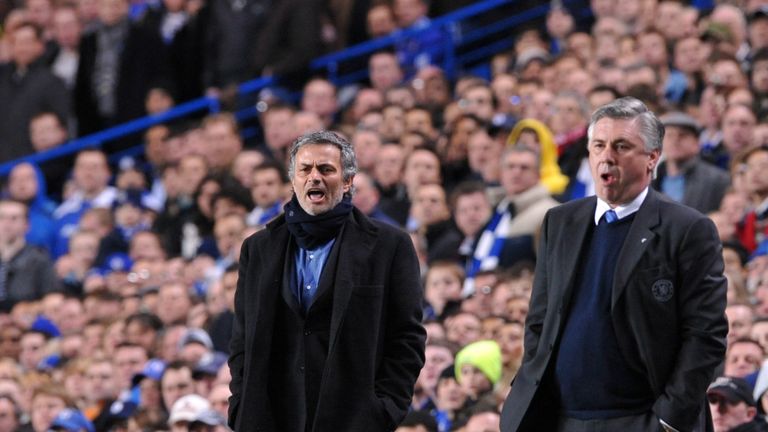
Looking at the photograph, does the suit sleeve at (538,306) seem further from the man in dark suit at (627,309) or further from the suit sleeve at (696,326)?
the suit sleeve at (696,326)

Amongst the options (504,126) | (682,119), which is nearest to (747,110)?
(682,119)

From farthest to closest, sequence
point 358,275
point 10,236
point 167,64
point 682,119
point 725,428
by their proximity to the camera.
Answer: point 167,64
point 10,236
point 682,119
point 725,428
point 358,275

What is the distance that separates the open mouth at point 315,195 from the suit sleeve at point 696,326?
1247 mm

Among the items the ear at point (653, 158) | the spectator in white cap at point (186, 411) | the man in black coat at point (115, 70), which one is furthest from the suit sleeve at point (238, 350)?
the man in black coat at point (115, 70)

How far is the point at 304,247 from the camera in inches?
255

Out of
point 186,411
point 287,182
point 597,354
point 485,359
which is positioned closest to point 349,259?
point 597,354

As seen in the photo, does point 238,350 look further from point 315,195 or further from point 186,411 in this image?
point 186,411

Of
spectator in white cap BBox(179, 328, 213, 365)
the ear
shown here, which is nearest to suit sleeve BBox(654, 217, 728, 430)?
the ear

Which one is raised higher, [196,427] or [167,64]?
[167,64]

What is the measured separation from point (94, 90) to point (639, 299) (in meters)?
12.2

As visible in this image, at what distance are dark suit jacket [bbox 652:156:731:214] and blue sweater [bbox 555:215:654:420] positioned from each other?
4806 mm

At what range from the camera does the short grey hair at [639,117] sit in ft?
19.7

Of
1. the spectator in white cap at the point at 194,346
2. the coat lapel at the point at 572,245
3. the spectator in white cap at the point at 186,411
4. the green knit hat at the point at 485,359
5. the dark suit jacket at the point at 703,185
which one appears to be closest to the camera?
the coat lapel at the point at 572,245

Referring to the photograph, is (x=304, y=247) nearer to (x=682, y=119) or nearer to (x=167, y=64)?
(x=682, y=119)
